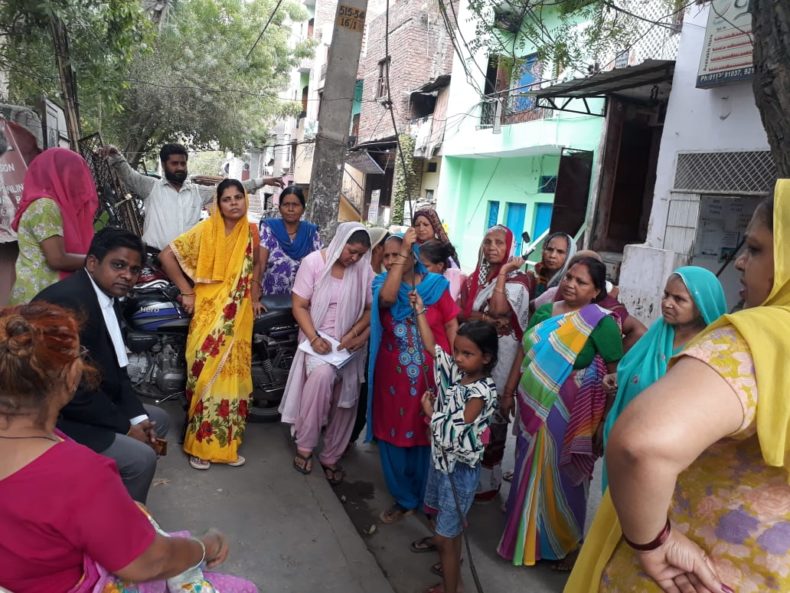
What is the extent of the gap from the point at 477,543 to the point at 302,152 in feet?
92.0

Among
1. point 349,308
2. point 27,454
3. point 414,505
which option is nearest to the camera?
point 27,454

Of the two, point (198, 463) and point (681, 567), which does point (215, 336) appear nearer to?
point (198, 463)

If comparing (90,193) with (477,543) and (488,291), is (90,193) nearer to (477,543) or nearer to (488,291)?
(488,291)

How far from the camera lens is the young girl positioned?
259 cm

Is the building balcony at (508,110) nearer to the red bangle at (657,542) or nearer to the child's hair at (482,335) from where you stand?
the child's hair at (482,335)

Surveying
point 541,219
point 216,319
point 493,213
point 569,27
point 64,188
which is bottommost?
point 216,319

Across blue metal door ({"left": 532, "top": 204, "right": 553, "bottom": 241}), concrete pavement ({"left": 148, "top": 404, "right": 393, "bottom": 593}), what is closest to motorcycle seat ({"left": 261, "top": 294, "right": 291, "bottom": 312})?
concrete pavement ({"left": 148, "top": 404, "right": 393, "bottom": 593})

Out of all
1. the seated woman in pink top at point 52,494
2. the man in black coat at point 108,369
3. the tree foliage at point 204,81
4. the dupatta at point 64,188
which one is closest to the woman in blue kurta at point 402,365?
the man in black coat at point 108,369

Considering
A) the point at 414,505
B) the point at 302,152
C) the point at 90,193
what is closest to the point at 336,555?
the point at 414,505

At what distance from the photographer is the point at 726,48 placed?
24.9 ft

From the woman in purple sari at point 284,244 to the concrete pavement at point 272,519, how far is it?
129 centimetres

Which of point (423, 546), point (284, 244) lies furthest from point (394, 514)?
point (284, 244)

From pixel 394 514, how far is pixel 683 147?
7.45 meters

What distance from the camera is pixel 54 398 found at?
143 cm
